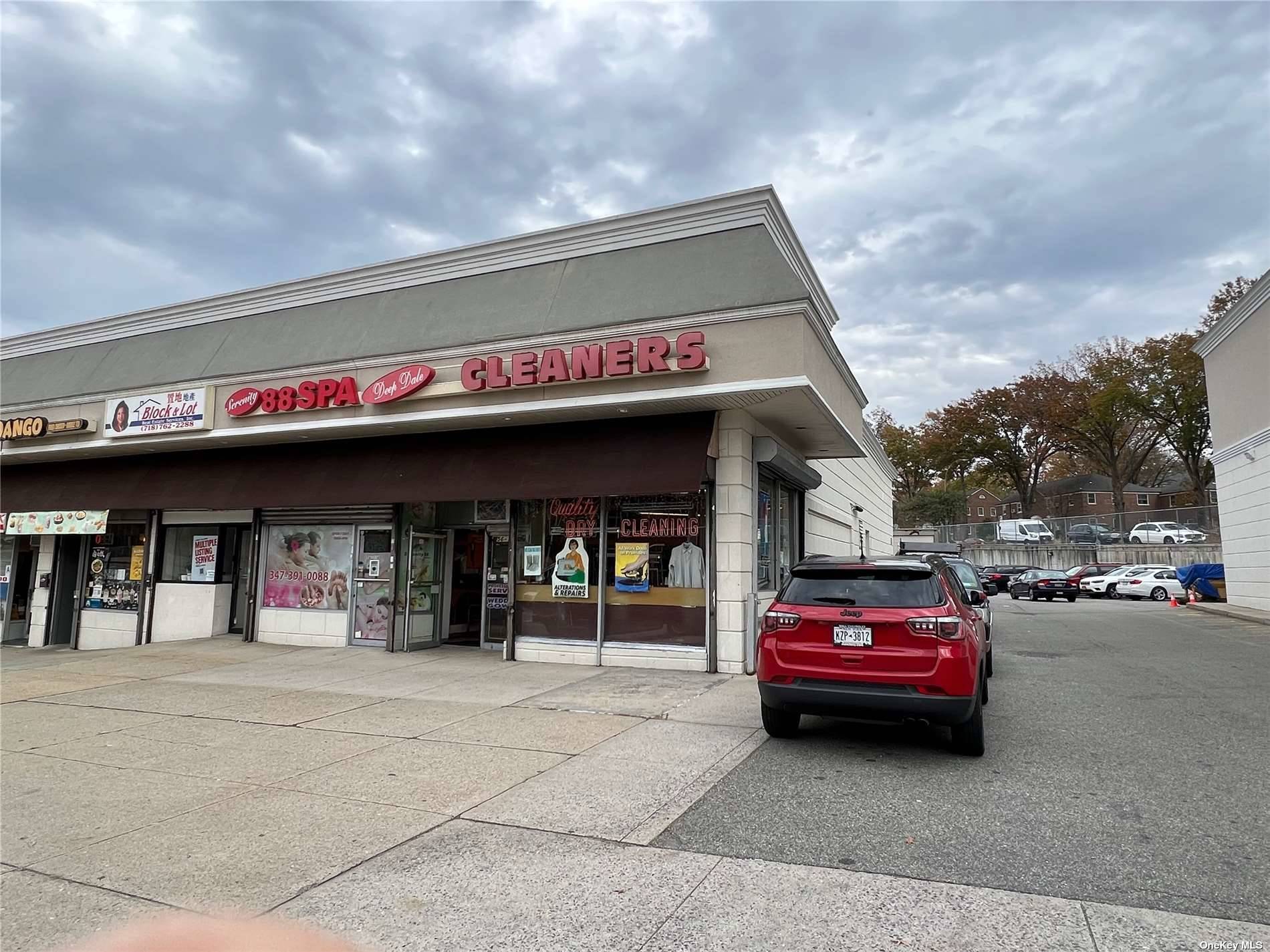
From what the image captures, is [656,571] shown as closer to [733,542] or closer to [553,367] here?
[733,542]

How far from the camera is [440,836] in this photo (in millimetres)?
4594

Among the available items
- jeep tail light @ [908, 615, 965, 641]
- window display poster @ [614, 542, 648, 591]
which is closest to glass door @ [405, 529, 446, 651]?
window display poster @ [614, 542, 648, 591]

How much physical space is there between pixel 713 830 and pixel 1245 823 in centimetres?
324

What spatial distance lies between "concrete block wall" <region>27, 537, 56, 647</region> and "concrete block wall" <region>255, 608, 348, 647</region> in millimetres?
7121

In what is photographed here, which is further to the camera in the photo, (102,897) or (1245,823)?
(1245,823)

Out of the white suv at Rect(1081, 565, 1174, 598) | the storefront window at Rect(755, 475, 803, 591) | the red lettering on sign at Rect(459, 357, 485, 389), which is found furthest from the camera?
the white suv at Rect(1081, 565, 1174, 598)

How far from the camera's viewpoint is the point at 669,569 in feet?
36.7

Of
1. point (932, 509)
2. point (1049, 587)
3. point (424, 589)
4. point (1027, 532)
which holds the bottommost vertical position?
point (1049, 587)

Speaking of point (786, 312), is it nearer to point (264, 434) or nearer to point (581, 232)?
point (581, 232)

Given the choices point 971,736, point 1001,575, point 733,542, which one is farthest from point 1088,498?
point 971,736

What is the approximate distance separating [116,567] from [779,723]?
16.0 metres

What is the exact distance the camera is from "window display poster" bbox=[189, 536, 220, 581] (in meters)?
15.4

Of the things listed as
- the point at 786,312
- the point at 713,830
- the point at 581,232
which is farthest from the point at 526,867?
the point at 581,232

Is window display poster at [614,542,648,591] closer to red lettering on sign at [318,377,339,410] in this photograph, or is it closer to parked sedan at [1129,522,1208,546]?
red lettering on sign at [318,377,339,410]
